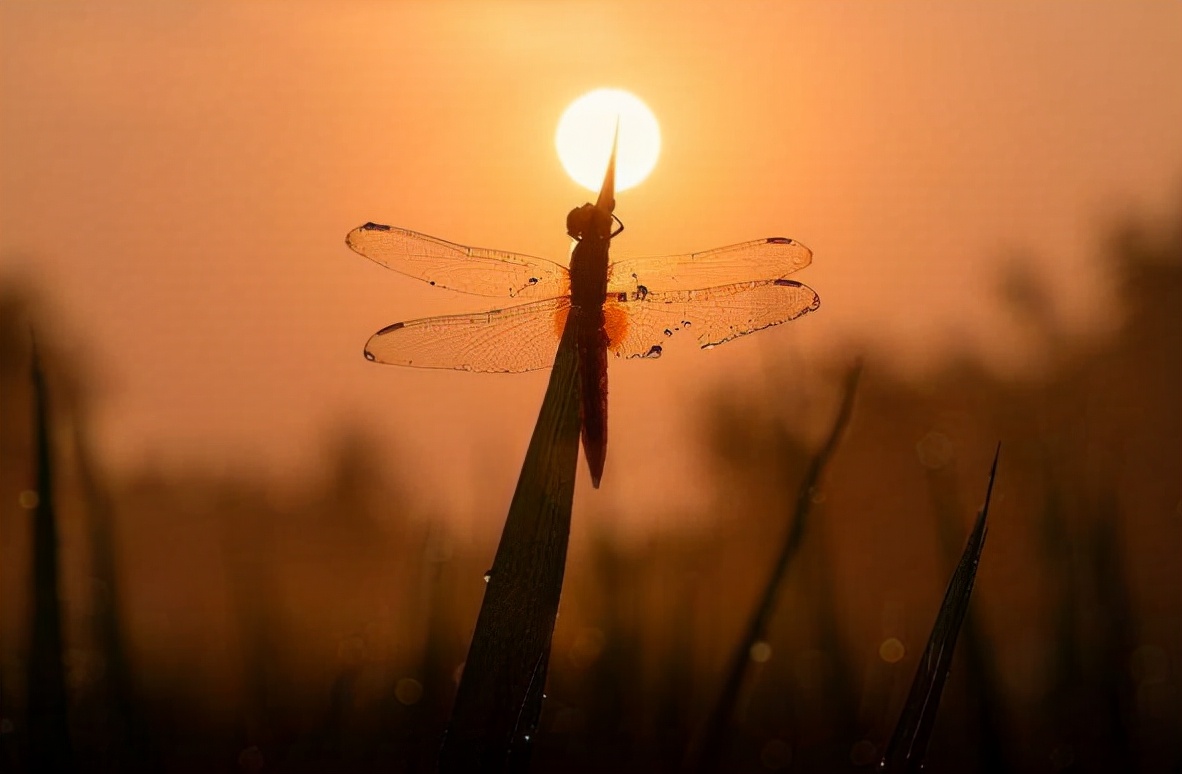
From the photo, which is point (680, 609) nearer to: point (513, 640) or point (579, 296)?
point (579, 296)

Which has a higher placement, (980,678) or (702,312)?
(702,312)

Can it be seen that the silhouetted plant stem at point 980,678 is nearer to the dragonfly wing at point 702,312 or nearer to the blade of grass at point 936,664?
the blade of grass at point 936,664

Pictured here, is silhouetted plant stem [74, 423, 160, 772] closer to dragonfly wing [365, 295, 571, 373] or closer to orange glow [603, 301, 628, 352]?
dragonfly wing [365, 295, 571, 373]

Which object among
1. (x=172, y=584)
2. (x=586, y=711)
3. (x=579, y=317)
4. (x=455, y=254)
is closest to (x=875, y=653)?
(x=586, y=711)

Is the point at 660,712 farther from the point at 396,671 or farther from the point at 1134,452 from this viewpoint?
the point at 1134,452

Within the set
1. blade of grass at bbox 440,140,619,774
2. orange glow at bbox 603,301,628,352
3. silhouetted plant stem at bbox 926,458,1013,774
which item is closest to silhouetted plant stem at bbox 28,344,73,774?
blade of grass at bbox 440,140,619,774

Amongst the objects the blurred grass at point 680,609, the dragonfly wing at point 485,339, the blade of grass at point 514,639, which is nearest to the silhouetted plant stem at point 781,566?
the blurred grass at point 680,609

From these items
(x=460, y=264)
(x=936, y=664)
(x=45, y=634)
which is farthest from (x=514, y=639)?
(x=460, y=264)
